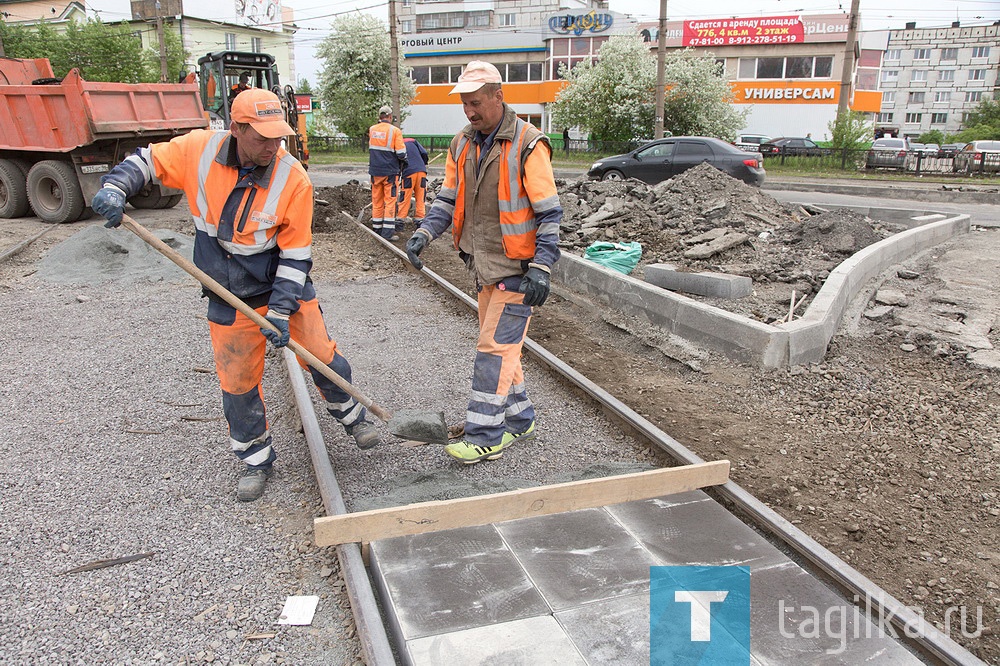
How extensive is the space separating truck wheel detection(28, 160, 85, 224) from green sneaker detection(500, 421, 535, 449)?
35.4ft

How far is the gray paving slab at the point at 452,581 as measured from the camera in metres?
2.70

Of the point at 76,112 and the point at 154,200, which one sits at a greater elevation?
the point at 76,112

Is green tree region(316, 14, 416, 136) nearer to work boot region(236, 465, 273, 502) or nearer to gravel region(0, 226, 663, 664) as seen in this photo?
gravel region(0, 226, 663, 664)

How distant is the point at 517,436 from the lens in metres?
4.36

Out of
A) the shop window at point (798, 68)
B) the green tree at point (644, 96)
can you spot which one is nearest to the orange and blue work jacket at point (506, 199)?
the green tree at point (644, 96)

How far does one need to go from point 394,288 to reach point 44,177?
7.77 meters

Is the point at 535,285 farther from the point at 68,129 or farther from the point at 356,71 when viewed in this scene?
the point at 356,71

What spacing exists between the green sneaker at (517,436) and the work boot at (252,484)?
1.34m

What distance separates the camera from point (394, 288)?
845 centimetres

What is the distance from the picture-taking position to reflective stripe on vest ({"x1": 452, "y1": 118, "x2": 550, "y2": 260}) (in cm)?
377

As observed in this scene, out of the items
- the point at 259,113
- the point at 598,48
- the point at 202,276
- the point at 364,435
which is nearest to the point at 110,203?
the point at 202,276

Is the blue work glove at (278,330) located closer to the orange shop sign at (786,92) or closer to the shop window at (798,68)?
the orange shop sign at (786,92)

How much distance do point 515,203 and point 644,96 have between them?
30.6m

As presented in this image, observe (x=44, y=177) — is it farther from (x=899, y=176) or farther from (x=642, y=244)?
(x=899, y=176)
